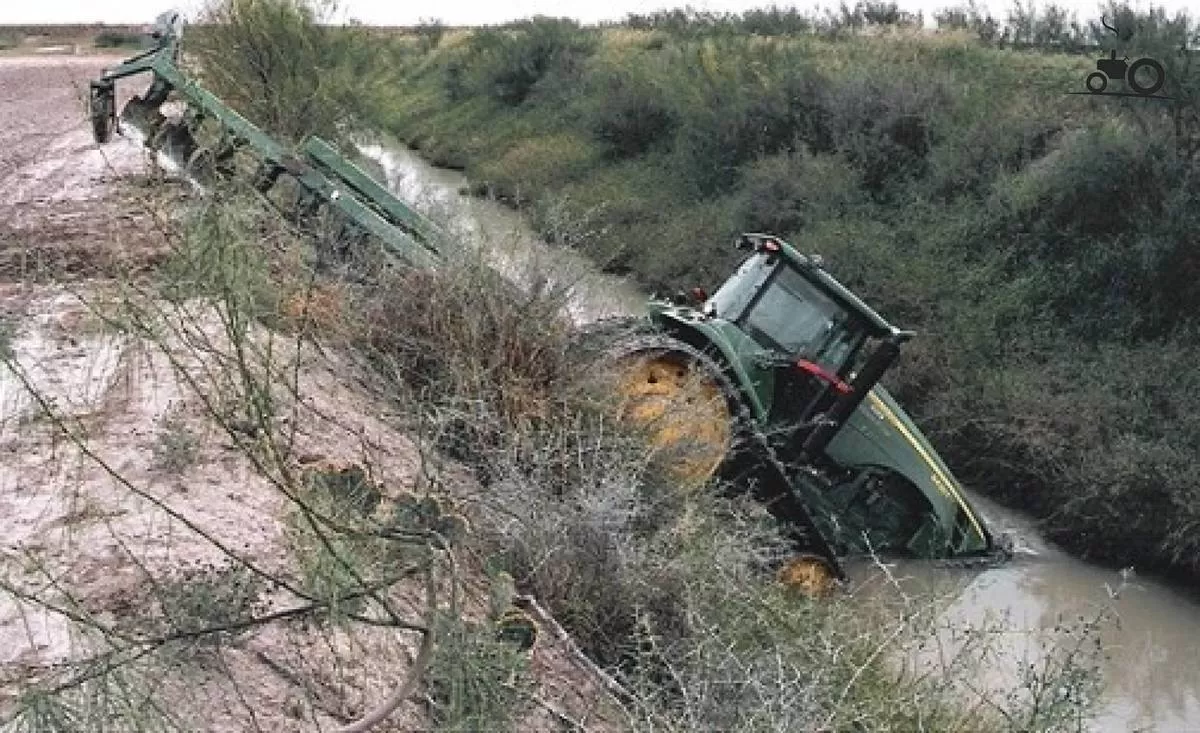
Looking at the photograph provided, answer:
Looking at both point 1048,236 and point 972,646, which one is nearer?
point 972,646

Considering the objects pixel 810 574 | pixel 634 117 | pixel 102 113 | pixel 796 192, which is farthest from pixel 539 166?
pixel 810 574

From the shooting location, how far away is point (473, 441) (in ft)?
23.7

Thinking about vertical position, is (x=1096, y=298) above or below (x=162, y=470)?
below

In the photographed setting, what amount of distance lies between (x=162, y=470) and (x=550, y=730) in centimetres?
222

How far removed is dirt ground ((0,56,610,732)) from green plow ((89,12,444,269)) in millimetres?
884

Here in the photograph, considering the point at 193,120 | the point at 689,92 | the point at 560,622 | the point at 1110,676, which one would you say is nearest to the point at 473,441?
the point at 560,622

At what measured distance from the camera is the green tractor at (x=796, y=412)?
26.7 feet

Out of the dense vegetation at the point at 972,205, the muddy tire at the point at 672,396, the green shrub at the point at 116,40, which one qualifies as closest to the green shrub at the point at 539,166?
the dense vegetation at the point at 972,205

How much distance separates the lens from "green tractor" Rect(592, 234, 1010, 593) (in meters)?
8.12

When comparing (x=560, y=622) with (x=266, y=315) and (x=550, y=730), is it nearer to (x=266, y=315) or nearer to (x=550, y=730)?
(x=550, y=730)

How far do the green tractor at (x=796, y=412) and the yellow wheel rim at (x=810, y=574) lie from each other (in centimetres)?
1

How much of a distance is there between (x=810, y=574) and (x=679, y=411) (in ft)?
4.46

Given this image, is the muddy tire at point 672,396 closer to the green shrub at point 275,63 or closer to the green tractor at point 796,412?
the green tractor at point 796,412

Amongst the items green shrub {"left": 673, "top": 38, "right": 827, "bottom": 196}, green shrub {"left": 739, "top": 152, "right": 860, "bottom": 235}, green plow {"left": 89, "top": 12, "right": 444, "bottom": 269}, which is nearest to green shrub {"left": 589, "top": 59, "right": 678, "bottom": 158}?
green shrub {"left": 673, "top": 38, "right": 827, "bottom": 196}
